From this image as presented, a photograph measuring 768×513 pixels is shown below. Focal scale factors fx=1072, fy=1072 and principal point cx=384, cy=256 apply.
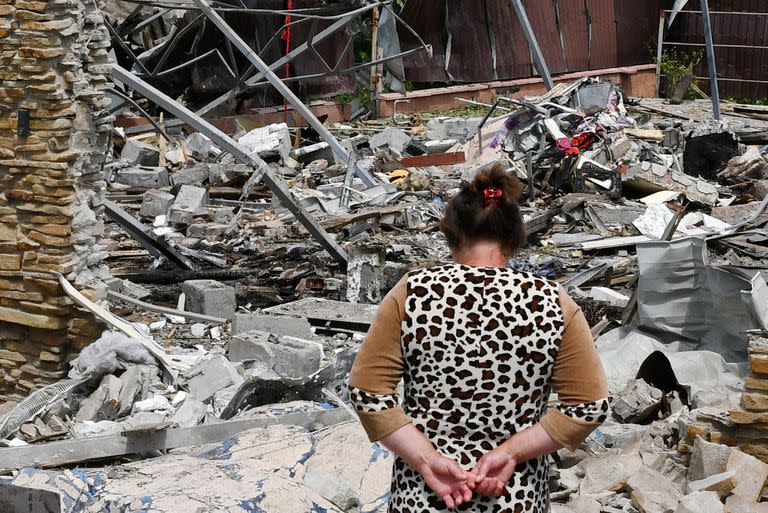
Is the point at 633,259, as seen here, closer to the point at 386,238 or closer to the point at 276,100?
the point at 386,238

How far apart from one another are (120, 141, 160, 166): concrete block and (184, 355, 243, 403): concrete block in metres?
8.97

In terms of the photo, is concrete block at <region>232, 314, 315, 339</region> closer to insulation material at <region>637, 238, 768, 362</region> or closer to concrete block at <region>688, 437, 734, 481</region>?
insulation material at <region>637, 238, 768, 362</region>

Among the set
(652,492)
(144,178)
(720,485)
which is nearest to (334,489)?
(652,492)

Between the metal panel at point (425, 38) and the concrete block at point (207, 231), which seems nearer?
the concrete block at point (207, 231)

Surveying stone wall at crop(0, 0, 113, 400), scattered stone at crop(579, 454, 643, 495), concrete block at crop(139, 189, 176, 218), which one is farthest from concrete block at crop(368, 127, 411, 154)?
scattered stone at crop(579, 454, 643, 495)

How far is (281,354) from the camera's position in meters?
7.18

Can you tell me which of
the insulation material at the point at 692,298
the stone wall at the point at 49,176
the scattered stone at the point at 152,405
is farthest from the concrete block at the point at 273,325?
the insulation material at the point at 692,298

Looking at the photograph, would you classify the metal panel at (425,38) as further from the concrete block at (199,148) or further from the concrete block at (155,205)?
the concrete block at (155,205)

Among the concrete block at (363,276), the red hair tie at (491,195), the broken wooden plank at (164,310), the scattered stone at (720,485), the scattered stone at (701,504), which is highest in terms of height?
the red hair tie at (491,195)

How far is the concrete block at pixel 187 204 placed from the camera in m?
12.9

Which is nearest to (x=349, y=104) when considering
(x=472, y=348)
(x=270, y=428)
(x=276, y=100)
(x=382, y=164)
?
(x=276, y=100)

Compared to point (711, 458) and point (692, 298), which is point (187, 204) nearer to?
point (692, 298)

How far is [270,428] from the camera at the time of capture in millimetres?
5602

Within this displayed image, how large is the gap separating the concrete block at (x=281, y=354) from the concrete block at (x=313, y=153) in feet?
29.4
